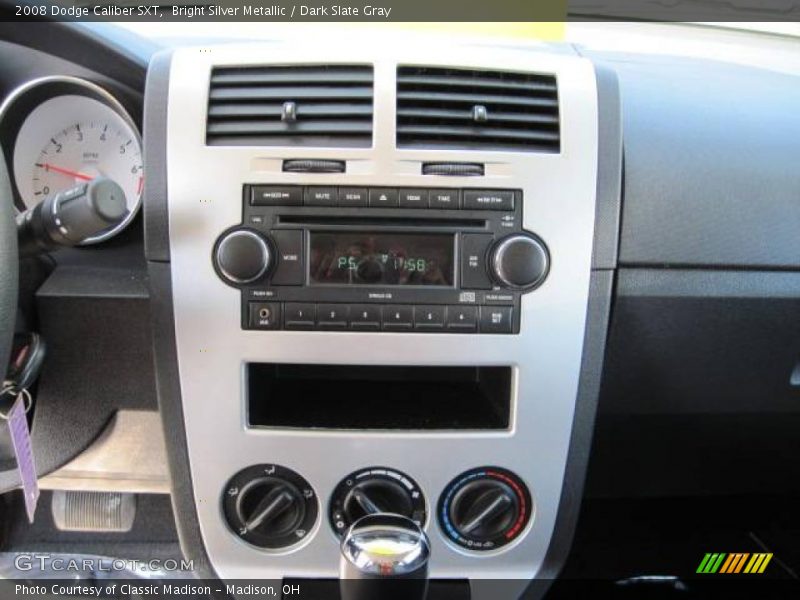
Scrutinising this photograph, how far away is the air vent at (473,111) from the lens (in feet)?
3.47

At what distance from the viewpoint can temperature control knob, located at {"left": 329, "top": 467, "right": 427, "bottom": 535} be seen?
1.13 meters

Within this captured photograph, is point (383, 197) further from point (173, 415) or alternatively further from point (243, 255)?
point (173, 415)

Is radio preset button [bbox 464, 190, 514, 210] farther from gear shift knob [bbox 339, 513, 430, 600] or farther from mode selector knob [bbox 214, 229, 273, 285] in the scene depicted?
gear shift knob [bbox 339, 513, 430, 600]

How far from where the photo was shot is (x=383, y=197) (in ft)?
3.42

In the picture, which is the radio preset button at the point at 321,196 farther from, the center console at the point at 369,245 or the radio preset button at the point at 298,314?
the radio preset button at the point at 298,314

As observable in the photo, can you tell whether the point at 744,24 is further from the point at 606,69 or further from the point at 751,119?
the point at 606,69

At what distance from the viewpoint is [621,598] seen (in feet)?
5.25

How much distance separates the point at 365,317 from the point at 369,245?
102 millimetres

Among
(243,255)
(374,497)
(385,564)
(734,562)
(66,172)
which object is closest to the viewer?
(385,564)

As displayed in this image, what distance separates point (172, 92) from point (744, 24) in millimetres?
1253

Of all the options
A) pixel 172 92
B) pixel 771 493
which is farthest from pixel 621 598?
pixel 172 92
